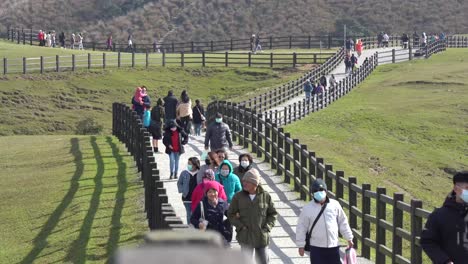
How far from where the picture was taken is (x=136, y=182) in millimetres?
24938

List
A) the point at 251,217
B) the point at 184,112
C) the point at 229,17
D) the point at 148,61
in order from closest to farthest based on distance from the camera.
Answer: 1. the point at 251,217
2. the point at 184,112
3. the point at 148,61
4. the point at 229,17

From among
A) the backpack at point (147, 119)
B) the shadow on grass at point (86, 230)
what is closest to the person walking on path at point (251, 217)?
the shadow on grass at point (86, 230)

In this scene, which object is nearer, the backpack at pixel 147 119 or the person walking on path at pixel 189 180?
the person walking on path at pixel 189 180

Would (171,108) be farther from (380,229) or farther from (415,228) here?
(415,228)

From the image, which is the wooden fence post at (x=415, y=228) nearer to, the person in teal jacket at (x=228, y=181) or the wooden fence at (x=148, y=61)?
the person in teal jacket at (x=228, y=181)

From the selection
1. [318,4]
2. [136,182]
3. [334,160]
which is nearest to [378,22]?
[318,4]

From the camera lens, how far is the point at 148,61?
222 feet

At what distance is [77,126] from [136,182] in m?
26.4

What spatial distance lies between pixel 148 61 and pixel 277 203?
4634cm

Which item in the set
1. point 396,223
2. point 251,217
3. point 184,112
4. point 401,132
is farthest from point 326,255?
point 401,132

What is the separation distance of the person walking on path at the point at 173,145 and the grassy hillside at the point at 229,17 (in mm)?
75133

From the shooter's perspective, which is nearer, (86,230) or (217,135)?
(86,230)

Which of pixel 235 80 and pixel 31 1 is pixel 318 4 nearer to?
pixel 31 1

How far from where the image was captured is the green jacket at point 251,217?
13.2m
